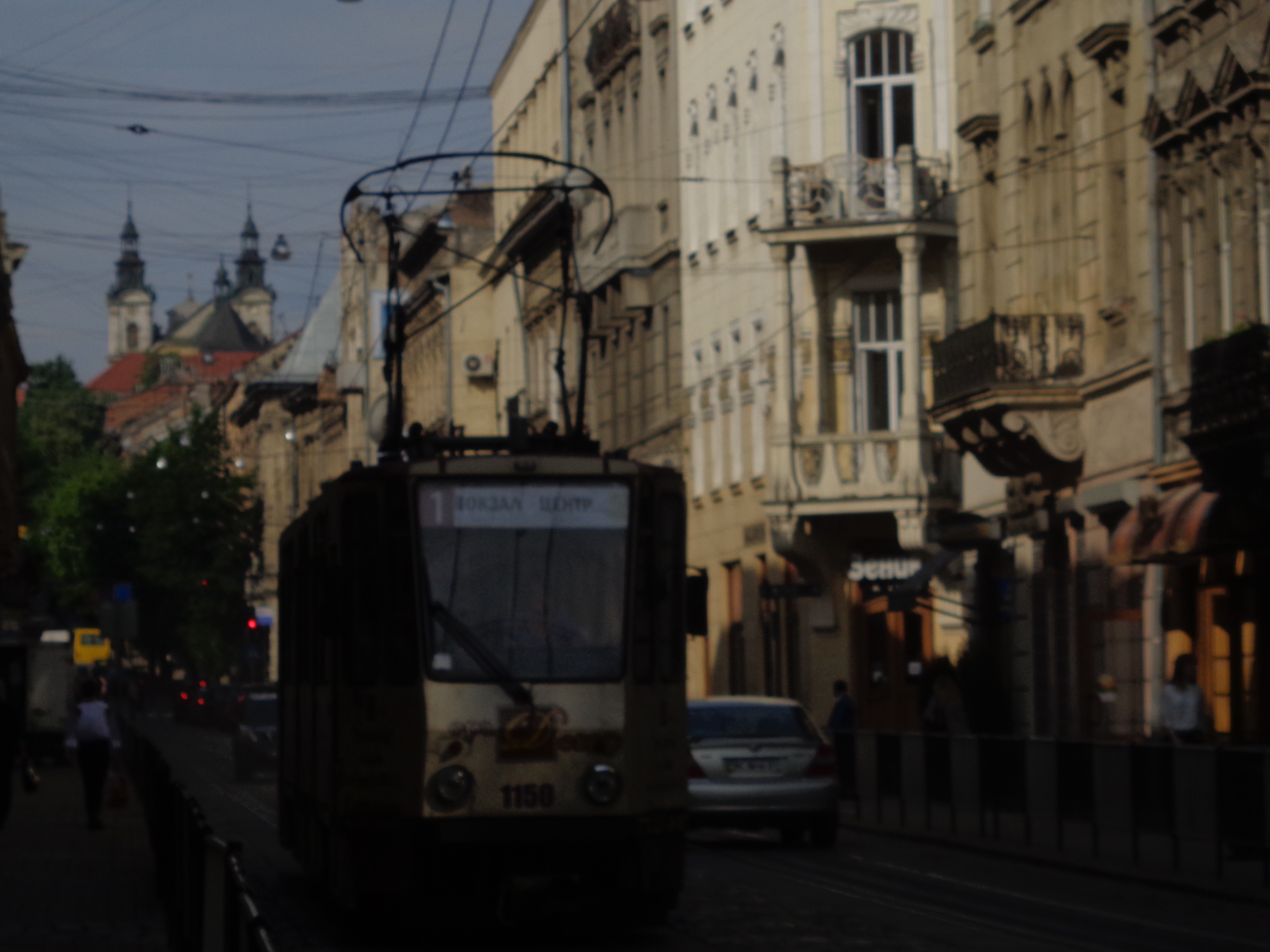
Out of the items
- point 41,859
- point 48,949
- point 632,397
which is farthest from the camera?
point 632,397

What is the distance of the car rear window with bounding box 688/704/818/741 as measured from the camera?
25.1 m

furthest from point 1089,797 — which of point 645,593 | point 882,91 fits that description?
point 882,91

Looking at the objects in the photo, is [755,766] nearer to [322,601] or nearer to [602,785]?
[322,601]

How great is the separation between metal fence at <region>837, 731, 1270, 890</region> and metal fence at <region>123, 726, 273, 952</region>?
7286 millimetres

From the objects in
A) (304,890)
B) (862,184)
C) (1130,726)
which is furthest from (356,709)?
(862,184)

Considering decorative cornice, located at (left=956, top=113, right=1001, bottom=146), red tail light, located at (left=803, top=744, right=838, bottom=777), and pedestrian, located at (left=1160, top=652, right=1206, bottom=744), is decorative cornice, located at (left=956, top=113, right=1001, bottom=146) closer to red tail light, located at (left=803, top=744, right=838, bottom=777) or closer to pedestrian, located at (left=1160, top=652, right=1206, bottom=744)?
pedestrian, located at (left=1160, top=652, right=1206, bottom=744)

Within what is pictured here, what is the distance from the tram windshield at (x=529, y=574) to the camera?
609 inches

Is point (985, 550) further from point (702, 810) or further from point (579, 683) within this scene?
point (579, 683)

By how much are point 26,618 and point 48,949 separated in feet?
183

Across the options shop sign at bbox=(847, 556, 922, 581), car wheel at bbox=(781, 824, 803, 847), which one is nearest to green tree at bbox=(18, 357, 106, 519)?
shop sign at bbox=(847, 556, 922, 581)

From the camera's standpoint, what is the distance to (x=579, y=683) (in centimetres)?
1544

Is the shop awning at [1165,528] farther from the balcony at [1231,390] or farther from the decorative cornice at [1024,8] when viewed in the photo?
the decorative cornice at [1024,8]

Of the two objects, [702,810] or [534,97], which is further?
[534,97]

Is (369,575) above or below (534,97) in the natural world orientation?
below
